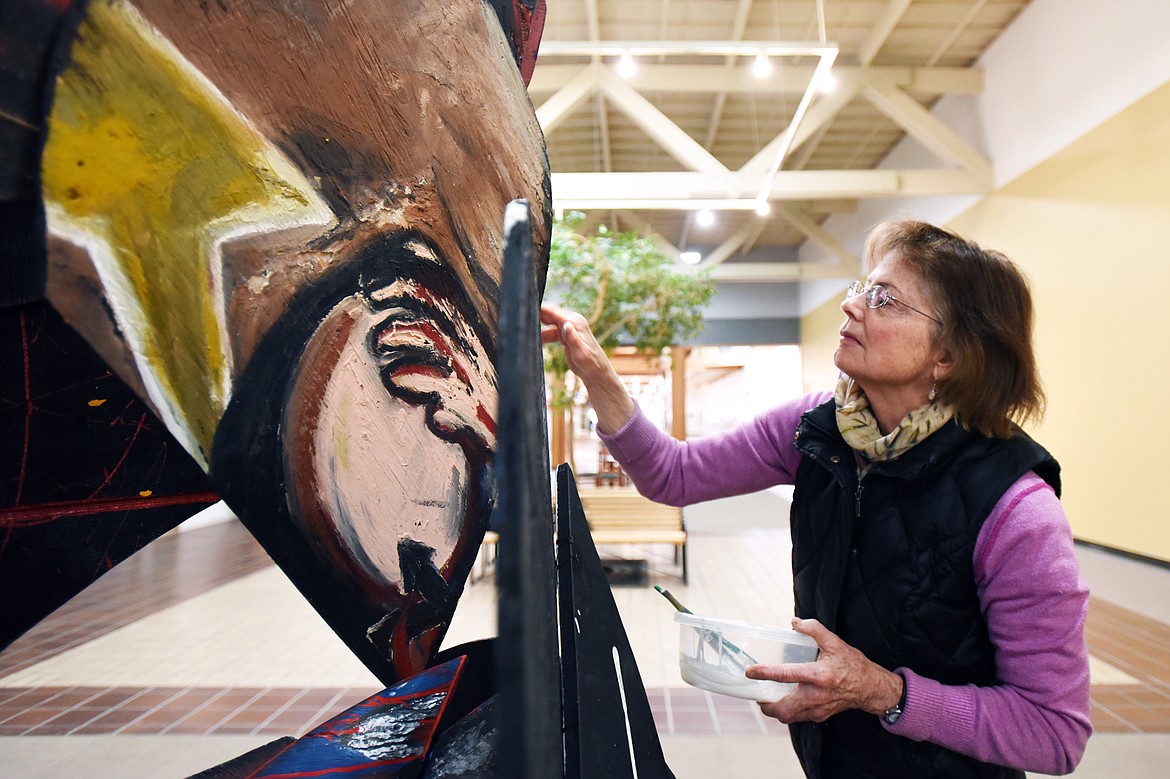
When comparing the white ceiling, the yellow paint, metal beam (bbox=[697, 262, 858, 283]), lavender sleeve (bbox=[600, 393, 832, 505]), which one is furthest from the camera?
metal beam (bbox=[697, 262, 858, 283])

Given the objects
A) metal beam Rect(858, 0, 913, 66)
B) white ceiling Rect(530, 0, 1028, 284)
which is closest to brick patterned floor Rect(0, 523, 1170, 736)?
white ceiling Rect(530, 0, 1028, 284)

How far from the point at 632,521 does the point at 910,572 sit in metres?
3.38

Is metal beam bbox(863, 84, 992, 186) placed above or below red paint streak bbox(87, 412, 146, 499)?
above

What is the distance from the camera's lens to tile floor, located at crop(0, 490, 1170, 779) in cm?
204

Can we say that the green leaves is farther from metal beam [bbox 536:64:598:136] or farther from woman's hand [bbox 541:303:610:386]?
woman's hand [bbox 541:303:610:386]

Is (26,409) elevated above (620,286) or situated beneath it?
situated beneath

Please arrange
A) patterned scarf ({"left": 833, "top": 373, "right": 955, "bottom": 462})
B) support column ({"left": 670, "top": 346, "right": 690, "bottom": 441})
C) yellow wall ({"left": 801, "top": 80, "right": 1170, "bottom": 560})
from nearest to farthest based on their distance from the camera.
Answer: patterned scarf ({"left": 833, "top": 373, "right": 955, "bottom": 462})
yellow wall ({"left": 801, "top": 80, "right": 1170, "bottom": 560})
support column ({"left": 670, "top": 346, "right": 690, "bottom": 441})

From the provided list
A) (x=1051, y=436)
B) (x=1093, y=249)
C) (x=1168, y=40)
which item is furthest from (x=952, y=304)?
(x=1051, y=436)

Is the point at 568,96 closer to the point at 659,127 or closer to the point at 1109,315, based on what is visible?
the point at 659,127

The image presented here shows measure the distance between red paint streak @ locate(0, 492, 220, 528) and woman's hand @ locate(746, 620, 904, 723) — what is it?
2.25 feet

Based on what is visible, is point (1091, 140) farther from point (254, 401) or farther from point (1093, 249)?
point (254, 401)

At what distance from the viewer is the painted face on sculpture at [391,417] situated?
51 cm

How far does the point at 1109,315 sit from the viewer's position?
418 centimetres

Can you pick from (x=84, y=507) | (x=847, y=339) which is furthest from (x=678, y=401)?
(x=84, y=507)
